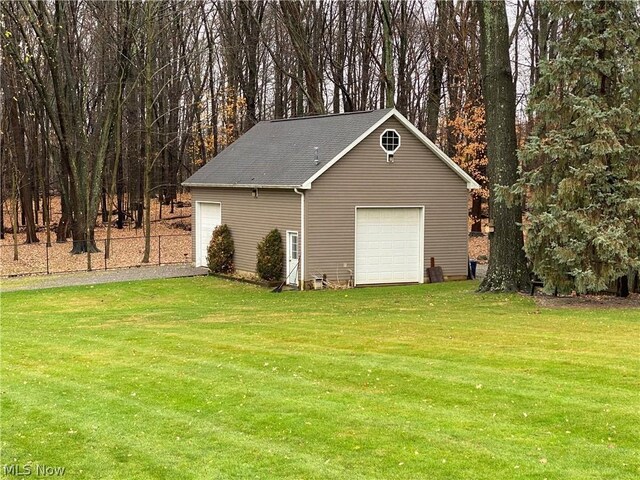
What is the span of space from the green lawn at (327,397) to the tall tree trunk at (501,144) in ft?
13.1

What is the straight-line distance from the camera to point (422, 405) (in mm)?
8758

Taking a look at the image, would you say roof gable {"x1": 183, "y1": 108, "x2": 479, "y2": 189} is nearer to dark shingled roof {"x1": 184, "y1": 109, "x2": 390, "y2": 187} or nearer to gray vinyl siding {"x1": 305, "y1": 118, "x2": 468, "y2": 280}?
dark shingled roof {"x1": 184, "y1": 109, "x2": 390, "y2": 187}

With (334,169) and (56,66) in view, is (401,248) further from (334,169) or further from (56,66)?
(56,66)

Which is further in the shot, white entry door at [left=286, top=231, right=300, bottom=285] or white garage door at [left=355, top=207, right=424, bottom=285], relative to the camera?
white garage door at [left=355, top=207, right=424, bottom=285]

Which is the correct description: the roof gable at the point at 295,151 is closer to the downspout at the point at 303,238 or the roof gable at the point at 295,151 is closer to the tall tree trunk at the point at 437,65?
the downspout at the point at 303,238

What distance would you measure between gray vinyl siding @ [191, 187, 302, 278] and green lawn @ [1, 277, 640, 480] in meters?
6.63

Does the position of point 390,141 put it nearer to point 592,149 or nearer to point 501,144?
point 501,144

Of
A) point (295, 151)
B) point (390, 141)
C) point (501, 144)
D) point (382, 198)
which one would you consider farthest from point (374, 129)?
point (501, 144)

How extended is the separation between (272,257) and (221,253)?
2.93 metres

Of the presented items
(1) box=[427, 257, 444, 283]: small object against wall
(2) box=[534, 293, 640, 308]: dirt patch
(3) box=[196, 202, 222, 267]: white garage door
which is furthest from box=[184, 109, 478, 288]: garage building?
(2) box=[534, 293, 640, 308]: dirt patch

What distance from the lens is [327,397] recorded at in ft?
30.0

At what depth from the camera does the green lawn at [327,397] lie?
7.15m

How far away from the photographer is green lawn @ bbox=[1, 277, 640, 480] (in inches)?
281

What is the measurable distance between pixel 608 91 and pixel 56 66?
2122 centimetres
